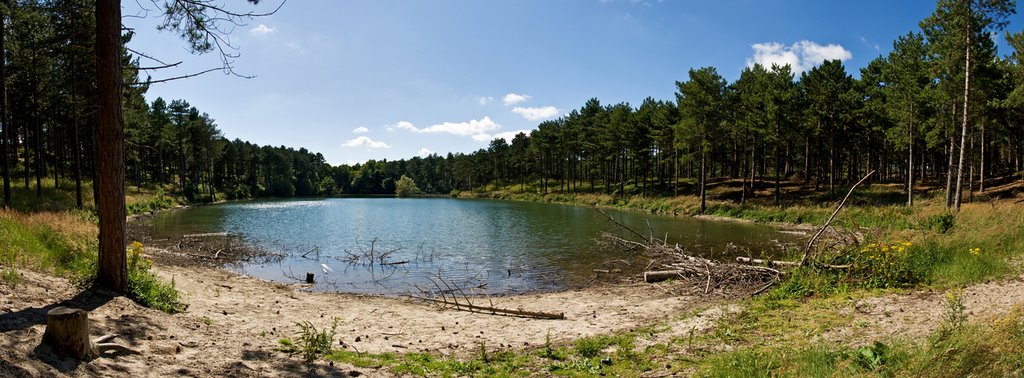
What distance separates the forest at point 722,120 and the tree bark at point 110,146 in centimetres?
35

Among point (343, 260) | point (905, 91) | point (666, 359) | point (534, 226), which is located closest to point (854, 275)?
point (666, 359)

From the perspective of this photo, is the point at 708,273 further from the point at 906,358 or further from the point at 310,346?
the point at 310,346

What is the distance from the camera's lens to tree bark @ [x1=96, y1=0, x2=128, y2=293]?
984 centimetres

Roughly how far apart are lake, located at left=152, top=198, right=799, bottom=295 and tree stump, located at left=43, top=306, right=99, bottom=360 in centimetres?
1082

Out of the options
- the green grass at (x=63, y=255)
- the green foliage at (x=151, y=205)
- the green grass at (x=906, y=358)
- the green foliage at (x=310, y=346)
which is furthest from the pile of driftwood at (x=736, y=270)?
the green foliage at (x=151, y=205)

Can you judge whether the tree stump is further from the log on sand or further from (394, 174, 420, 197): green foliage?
(394, 174, 420, 197): green foliage

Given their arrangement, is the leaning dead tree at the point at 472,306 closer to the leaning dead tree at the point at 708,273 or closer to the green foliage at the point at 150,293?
the leaning dead tree at the point at 708,273

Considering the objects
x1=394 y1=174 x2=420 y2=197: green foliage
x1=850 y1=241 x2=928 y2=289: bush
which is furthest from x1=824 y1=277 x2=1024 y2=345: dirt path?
x1=394 y1=174 x2=420 y2=197: green foliage

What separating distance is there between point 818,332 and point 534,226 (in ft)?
106

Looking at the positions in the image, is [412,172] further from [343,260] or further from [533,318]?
[533,318]

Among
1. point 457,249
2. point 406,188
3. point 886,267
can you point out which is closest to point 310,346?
point 886,267

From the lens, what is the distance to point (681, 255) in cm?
1800

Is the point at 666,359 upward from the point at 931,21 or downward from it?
downward

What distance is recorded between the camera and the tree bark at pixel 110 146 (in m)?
9.84
